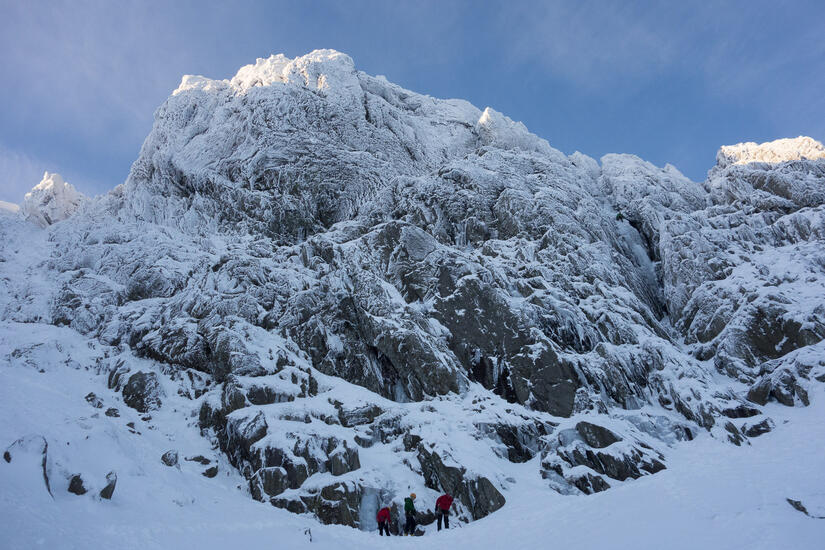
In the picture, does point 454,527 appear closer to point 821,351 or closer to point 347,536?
point 347,536

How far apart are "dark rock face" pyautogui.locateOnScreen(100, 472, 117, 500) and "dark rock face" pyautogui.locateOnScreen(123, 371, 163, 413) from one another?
46.5 feet

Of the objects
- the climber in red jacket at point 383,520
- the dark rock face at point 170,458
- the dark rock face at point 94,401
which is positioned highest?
the dark rock face at point 94,401

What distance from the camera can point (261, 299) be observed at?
1415 inches

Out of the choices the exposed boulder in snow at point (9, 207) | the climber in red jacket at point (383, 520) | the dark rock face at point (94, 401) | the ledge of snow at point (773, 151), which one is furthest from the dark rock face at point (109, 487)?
the exposed boulder in snow at point (9, 207)

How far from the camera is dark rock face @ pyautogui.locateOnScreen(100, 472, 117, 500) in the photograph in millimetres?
14571

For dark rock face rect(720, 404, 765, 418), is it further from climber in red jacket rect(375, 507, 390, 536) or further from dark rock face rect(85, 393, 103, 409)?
dark rock face rect(85, 393, 103, 409)

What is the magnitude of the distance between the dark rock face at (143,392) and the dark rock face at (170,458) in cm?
660

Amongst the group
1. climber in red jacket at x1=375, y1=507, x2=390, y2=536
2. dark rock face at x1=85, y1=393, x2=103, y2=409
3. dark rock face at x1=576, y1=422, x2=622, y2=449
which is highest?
dark rock face at x1=85, y1=393, x2=103, y2=409

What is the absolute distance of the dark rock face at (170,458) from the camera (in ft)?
72.8

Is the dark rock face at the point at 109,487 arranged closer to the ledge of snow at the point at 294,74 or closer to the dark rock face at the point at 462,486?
the dark rock face at the point at 462,486

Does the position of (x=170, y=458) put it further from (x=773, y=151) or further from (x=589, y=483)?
(x=773, y=151)

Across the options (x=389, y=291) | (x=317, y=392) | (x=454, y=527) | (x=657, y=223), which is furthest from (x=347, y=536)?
(x=657, y=223)

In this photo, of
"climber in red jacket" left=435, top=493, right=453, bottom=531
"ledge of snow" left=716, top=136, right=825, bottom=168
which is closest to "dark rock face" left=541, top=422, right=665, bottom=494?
"climber in red jacket" left=435, top=493, right=453, bottom=531

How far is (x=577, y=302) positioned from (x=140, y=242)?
40898 millimetres
